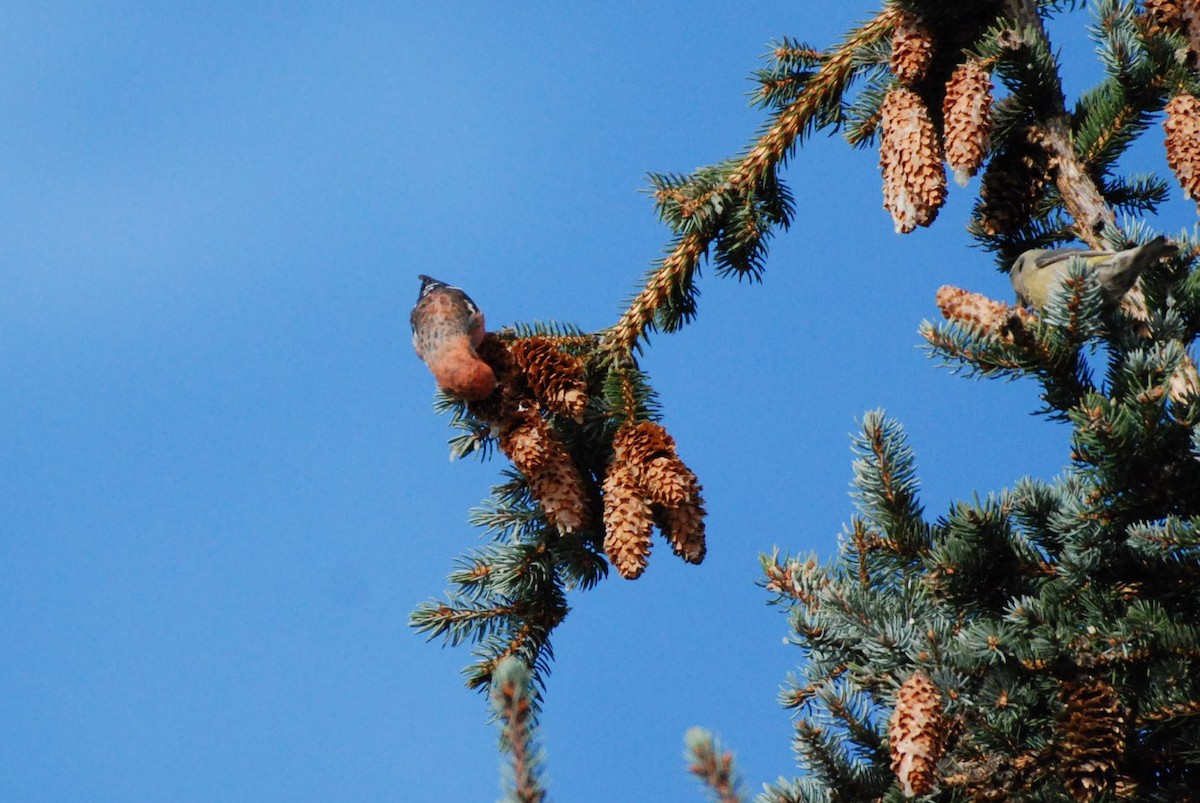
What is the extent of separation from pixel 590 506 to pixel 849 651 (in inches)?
27.0

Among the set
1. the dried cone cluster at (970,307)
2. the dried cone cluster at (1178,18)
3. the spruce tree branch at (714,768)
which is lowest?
the spruce tree branch at (714,768)

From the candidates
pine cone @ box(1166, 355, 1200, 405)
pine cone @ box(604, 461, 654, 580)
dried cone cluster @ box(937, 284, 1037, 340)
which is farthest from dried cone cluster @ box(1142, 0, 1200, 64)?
pine cone @ box(604, 461, 654, 580)

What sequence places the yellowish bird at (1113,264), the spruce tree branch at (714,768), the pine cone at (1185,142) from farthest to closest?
1. the pine cone at (1185,142)
2. the yellowish bird at (1113,264)
3. the spruce tree branch at (714,768)

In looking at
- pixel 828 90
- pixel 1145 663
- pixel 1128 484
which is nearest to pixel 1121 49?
pixel 828 90

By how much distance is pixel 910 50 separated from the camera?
124 inches

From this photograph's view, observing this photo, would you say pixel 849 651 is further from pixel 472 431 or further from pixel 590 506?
pixel 472 431

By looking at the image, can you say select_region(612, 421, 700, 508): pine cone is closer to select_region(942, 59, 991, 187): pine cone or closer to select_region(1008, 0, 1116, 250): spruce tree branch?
select_region(942, 59, 991, 187): pine cone

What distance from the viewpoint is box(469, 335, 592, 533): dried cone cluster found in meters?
2.93

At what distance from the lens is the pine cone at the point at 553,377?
3.02 meters

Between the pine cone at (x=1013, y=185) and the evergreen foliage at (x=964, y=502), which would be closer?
the evergreen foliage at (x=964, y=502)

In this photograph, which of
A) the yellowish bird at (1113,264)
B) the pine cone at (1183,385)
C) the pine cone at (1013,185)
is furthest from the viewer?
the pine cone at (1013,185)

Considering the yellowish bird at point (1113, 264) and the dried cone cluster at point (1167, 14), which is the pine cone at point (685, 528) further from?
the dried cone cluster at point (1167, 14)

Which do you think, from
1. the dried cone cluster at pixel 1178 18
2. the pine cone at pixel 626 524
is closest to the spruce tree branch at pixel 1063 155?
the dried cone cluster at pixel 1178 18

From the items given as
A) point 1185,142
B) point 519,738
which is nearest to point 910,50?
point 1185,142
